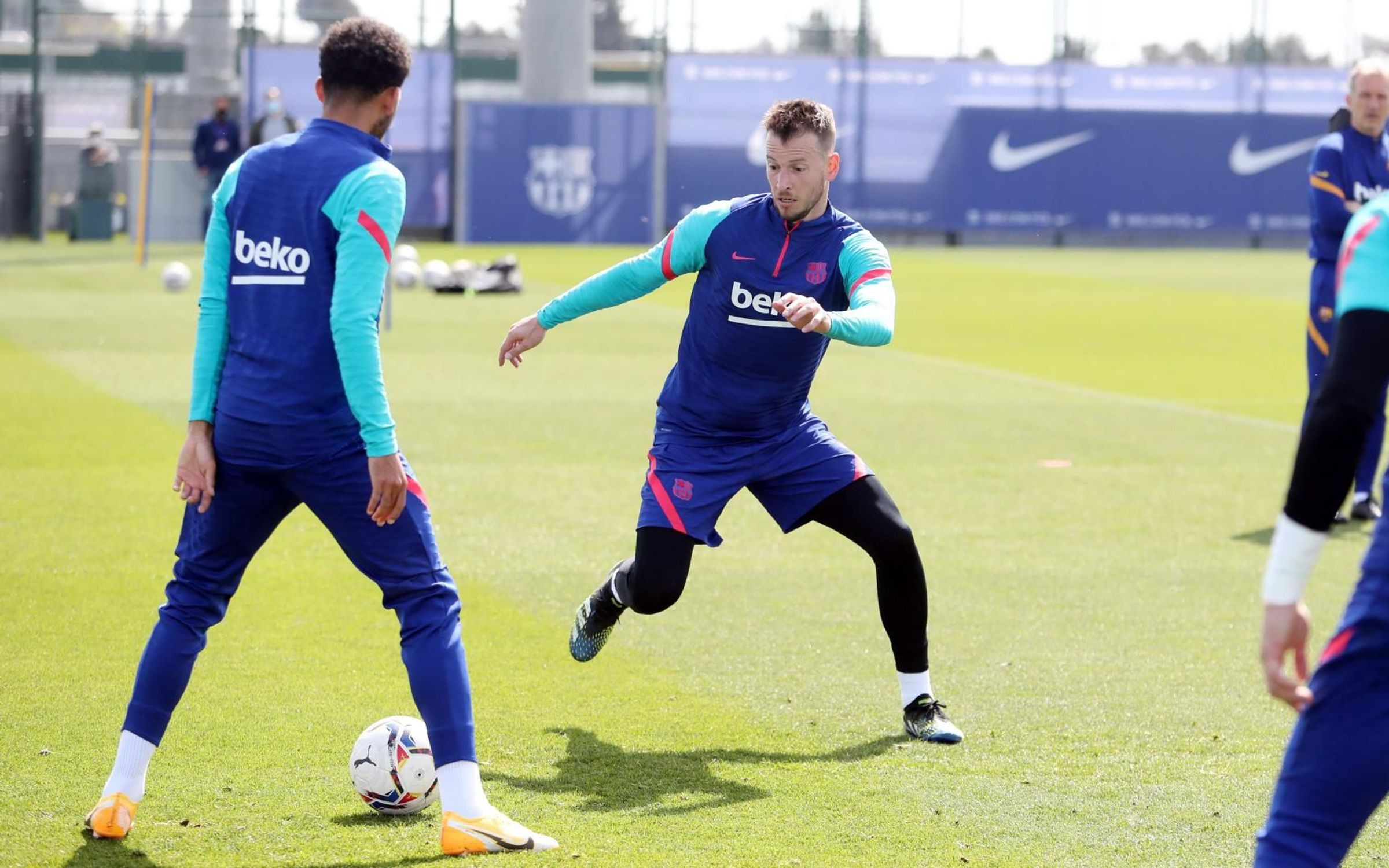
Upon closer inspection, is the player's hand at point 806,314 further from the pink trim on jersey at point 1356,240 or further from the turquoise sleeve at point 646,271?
the pink trim on jersey at point 1356,240

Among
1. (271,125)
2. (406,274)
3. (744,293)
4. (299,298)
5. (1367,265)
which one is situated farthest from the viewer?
(271,125)

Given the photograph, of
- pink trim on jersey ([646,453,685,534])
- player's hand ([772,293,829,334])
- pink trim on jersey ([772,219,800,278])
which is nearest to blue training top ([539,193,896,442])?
pink trim on jersey ([772,219,800,278])

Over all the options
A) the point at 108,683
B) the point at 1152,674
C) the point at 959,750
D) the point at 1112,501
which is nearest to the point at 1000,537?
the point at 1112,501

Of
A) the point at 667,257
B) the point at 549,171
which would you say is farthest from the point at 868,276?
the point at 549,171

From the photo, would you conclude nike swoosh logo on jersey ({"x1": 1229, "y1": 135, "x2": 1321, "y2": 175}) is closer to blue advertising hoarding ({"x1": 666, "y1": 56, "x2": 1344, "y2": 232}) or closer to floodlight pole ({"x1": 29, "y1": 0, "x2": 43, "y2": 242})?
blue advertising hoarding ({"x1": 666, "y1": 56, "x2": 1344, "y2": 232})

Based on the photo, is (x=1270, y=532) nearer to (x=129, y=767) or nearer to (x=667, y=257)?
(x=667, y=257)

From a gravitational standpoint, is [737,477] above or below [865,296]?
below

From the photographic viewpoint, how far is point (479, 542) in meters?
8.95

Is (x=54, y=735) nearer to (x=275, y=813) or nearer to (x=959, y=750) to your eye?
(x=275, y=813)

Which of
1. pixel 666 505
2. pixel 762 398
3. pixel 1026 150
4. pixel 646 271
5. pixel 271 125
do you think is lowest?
pixel 666 505

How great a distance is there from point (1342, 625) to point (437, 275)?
22.8m

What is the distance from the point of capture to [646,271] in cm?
579

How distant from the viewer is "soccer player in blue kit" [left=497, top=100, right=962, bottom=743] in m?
5.75

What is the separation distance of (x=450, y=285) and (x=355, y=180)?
20945 millimetres
